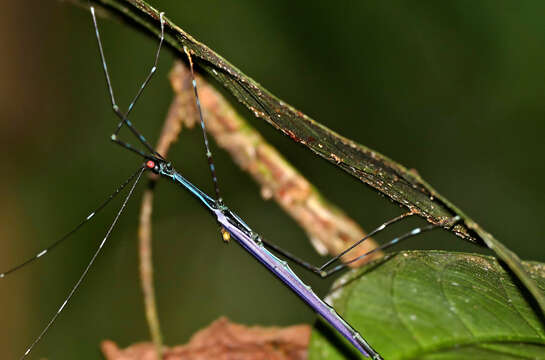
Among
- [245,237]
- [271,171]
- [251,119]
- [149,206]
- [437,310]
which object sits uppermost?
[251,119]

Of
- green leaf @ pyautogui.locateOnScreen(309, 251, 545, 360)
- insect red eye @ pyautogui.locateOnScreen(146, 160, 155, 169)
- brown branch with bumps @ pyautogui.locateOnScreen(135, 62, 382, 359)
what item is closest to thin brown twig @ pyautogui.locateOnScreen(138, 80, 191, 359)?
brown branch with bumps @ pyautogui.locateOnScreen(135, 62, 382, 359)

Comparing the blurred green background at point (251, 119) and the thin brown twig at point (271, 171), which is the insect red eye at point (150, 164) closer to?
the thin brown twig at point (271, 171)

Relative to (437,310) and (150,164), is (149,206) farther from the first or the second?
(437,310)

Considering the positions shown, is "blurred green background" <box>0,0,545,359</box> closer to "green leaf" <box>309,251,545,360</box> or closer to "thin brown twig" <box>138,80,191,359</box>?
"thin brown twig" <box>138,80,191,359</box>

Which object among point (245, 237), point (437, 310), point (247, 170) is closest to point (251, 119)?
point (247, 170)

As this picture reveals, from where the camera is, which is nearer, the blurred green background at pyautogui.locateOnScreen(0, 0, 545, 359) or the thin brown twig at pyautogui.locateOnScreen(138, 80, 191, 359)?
the thin brown twig at pyautogui.locateOnScreen(138, 80, 191, 359)

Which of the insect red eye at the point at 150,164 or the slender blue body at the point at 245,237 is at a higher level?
the insect red eye at the point at 150,164

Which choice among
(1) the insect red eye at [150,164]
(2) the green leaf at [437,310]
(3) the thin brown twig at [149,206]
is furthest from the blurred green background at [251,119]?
(2) the green leaf at [437,310]
